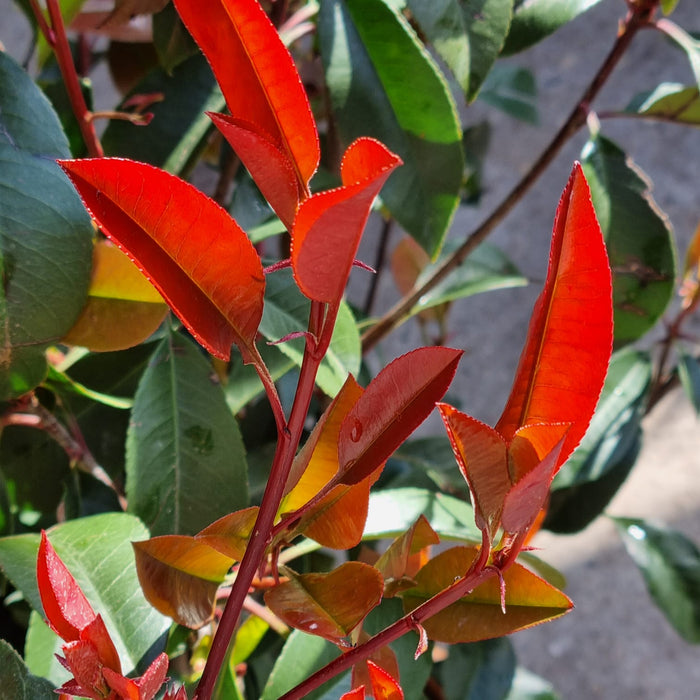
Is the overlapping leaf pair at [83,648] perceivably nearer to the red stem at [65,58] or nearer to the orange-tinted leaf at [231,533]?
the orange-tinted leaf at [231,533]

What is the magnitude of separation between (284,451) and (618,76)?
138cm

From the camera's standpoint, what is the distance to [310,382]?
→ 22 cm

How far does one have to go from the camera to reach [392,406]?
236 mm

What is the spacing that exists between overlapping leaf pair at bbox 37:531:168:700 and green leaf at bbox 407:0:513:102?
0.29 metres

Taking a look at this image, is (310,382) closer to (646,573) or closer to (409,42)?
(409,42)

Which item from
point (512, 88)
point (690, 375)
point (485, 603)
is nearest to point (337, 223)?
point (485, 603)

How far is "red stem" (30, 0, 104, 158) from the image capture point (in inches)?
14.0

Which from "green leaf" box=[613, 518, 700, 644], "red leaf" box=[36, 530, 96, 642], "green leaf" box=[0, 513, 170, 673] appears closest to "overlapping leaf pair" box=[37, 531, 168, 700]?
"red leaf" box=[36, 530, 96, 642]

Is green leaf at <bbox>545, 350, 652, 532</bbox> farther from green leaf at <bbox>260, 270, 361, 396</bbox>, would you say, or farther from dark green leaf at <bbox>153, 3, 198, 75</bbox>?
dark green leaf at <bbox>153, 3, 198, 75</bbox>

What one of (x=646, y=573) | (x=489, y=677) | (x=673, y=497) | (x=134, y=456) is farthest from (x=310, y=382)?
(x=673, y=497)

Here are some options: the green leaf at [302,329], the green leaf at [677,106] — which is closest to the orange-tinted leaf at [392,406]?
the green leaf at [302,329]

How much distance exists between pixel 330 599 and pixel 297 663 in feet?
0.39

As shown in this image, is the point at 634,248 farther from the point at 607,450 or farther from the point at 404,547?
the point at 404,547

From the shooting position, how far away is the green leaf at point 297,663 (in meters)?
0.37
